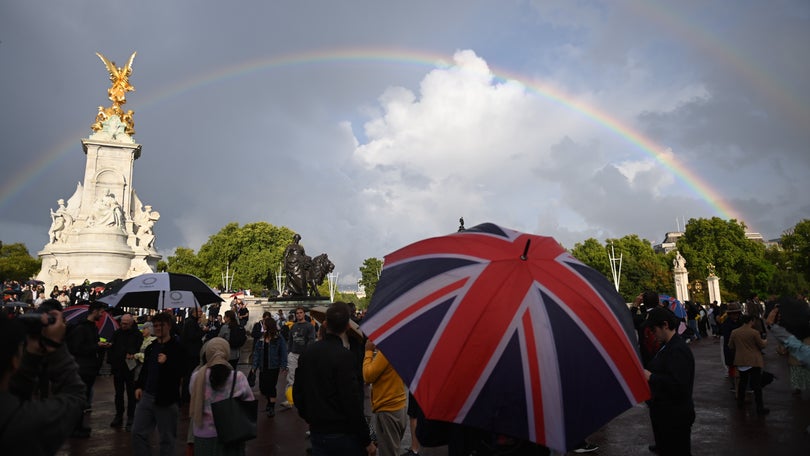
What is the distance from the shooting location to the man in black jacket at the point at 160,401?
18.5 feet

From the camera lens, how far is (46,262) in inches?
1436

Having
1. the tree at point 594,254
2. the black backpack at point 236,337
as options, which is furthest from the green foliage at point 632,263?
the black backpack at point 236,337

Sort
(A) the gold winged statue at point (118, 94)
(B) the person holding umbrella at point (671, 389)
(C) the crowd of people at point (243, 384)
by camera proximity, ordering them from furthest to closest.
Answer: (A) the gold winged statue at point (118, 94), (B) the person holding umbrella at point (671, 389), (C) the crowd of people at point (243, 384)

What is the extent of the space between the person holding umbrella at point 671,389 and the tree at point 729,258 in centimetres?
6598

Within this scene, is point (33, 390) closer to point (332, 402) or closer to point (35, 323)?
point (35, 323)

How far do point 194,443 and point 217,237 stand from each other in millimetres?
72691

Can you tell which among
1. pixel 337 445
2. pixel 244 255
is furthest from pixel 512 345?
pixel 244 255

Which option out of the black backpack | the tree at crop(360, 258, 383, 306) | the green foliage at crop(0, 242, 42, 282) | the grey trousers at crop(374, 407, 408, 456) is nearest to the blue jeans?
the grey trousers at crop(374, 407, 408, 456)

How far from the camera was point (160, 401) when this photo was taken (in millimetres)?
5648

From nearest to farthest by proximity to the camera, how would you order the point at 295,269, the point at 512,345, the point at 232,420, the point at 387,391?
the point at 512,345, the point at 232,420, the point at 387,391, the point at 295,269

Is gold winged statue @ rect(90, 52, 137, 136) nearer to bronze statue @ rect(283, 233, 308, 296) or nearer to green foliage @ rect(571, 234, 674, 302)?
bronze statue @ rect(283, 233, 308, 296)

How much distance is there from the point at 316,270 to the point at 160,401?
20.0 meters

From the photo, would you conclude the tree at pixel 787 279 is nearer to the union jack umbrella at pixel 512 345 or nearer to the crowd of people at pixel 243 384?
the crowd of people at pixel 243 384

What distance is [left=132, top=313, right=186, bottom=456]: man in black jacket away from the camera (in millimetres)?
5641
